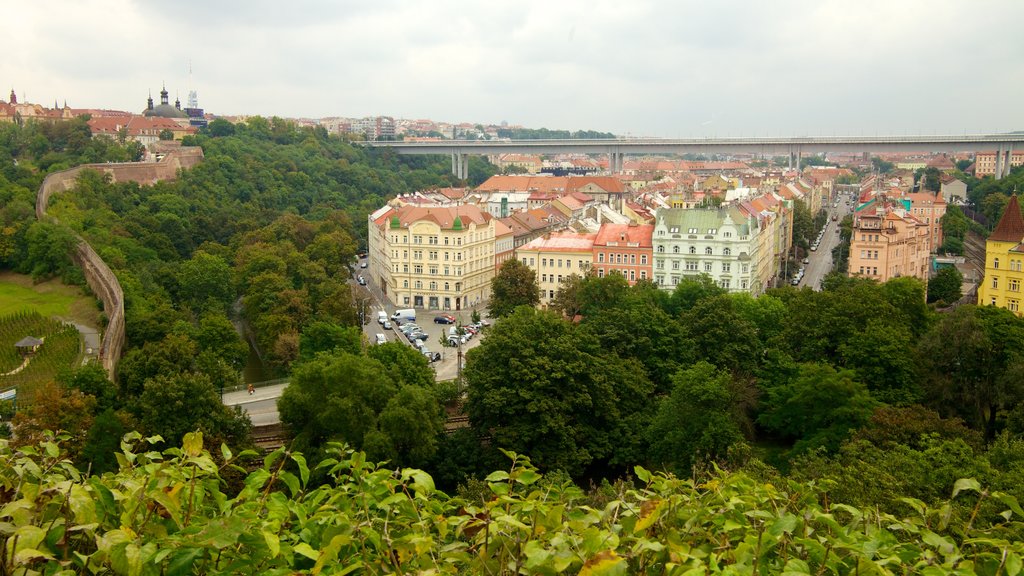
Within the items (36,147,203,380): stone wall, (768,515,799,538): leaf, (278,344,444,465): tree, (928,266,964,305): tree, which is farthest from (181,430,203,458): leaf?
→ (928,266,964,305): tree

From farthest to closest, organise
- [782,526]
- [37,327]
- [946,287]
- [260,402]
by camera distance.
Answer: [946,287] → [37,327] → [260,402] → [782,526]

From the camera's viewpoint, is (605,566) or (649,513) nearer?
(605,566)

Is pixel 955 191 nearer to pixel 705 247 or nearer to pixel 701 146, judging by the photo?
pixel 701 146

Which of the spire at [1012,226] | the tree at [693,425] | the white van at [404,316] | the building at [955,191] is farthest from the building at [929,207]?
the tree at [693,425]

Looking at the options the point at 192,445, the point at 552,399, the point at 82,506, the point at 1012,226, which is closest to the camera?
the point at 82,506

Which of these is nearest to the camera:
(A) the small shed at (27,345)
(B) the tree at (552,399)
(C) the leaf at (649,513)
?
(C) the leaf at (649,513)

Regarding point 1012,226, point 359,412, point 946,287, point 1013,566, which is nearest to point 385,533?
point 1013,566

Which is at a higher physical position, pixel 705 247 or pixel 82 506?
pixel 82 506

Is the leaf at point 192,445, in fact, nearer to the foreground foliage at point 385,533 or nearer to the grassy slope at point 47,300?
the foreground foliage at point 385,533
